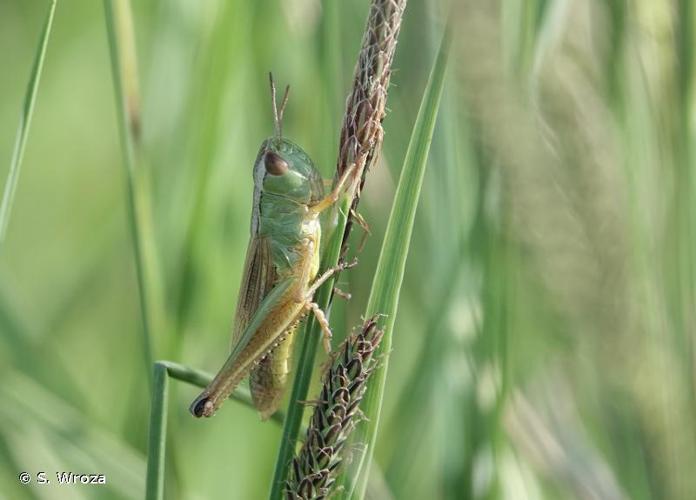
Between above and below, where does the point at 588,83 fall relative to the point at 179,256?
above

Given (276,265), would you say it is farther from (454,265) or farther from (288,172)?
(454,265)

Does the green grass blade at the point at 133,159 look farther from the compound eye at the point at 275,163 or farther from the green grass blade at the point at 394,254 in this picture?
the green grass blade at the point at 394,254

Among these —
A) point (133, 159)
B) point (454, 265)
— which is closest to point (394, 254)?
point (454, 265)

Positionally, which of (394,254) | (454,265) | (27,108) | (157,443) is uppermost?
(27,108)

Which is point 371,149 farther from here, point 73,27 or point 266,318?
point 73,27

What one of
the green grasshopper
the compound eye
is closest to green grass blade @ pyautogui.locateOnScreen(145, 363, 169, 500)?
the green grasshopper

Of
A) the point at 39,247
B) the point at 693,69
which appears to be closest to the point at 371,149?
the point at 693,69

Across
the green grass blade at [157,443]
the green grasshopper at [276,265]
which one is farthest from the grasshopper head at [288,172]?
the green grass blade at [157,443]
